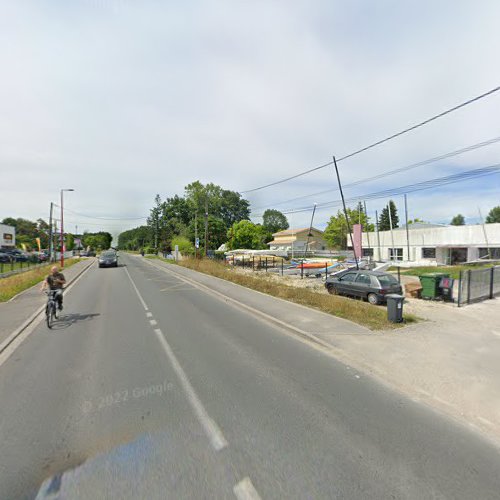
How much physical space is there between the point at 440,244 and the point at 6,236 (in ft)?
264

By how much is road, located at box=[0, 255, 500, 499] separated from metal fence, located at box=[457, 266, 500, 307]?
902 cm

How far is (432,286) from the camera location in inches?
471

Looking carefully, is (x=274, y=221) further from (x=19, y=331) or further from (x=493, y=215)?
(x=19, y=331)

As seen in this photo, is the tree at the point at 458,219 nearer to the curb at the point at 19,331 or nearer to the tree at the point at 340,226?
the tree at the point at 340,226

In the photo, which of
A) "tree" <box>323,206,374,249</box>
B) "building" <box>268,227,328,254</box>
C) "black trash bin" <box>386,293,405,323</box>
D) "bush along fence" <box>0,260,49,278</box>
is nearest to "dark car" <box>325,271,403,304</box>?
"black trash bin" <box>386,293,405,323</box>

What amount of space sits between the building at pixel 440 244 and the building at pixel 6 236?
71.9 meters

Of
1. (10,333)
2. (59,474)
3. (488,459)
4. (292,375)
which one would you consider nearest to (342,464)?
(488,459)

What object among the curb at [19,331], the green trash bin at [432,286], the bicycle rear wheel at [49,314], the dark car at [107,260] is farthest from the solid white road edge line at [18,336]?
the dark car at [107,260]

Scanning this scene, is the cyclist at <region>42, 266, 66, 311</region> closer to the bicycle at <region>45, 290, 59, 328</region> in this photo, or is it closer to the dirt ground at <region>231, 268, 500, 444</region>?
the bicycle at <region>45, 290, 59, 328</region>

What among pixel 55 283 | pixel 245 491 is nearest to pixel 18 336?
pixel 55 283

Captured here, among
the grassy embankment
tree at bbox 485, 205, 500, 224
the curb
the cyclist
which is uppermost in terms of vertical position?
tree at bbox 485, 205, 500, 224

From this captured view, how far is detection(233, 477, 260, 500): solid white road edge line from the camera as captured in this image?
2477mm

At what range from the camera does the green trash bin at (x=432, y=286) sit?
39.1 ft

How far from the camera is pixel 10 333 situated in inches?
281
